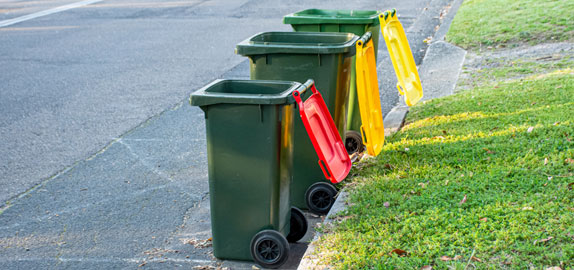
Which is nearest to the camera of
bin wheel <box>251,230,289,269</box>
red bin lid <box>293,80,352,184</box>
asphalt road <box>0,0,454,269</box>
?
bin wheel <box>251,230,289,269</box>

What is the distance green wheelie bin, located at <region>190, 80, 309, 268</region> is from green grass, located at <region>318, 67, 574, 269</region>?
0.37 m

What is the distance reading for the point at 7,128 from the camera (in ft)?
23.3

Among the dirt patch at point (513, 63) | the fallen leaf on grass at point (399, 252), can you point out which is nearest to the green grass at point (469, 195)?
the fallen leaf on grass at point (399, 252)

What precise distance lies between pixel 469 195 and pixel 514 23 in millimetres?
7768

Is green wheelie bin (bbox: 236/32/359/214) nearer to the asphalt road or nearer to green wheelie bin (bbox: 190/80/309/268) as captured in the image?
green wheelie bin (bbox: 190/80/309/268)

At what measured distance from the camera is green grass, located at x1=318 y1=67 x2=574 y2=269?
359 cm

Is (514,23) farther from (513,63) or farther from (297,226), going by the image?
(297,226)

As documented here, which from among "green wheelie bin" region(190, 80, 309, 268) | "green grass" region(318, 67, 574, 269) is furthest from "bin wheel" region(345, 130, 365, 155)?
"green wheelie bin" region(190, 80, 309, 268)

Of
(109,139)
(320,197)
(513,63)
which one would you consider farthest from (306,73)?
(513,63)

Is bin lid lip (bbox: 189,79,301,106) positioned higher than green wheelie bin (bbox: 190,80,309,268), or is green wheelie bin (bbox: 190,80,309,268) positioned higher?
bin lid lip (bbox: 189,79,301,106)

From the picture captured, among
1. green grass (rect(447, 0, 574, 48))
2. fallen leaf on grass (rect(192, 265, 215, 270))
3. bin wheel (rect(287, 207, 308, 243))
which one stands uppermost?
green grass (rect(447, 0, 574, 48))

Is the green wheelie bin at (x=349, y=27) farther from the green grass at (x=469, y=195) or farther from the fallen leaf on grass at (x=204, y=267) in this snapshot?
the fallen leaf on grass at (x=204, y=267)

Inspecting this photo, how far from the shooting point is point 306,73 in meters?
4.70

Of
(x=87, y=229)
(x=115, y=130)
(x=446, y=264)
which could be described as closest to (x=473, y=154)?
(x=446, y=264)
